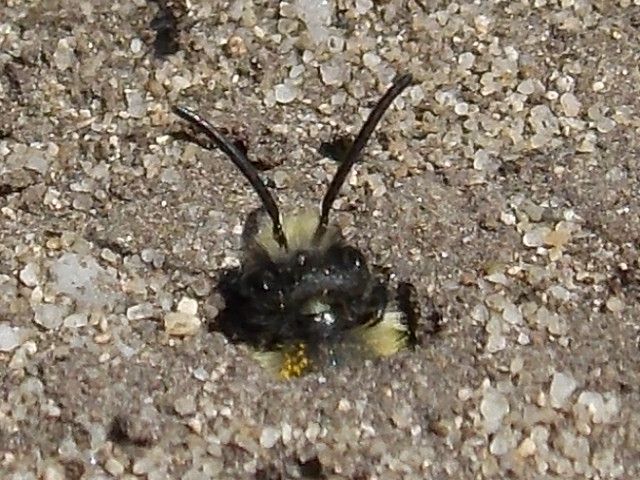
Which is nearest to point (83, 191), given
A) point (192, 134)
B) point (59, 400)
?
point (192, 134)

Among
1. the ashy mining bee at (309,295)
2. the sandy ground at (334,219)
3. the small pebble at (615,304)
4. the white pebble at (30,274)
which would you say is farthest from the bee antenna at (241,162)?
the small pebble at (615,304)

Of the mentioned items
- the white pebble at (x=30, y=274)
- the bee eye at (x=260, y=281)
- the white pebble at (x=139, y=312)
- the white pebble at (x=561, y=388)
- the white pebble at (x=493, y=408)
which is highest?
the bee eye at (x=260, y=281)

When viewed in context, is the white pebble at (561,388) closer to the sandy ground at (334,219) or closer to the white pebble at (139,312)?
the sandy ground at (334,219)

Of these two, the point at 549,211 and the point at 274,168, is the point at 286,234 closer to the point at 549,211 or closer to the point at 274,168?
the point at 274,168

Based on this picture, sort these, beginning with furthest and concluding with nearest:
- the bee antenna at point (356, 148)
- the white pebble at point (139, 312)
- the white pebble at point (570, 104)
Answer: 1. the white pebble at point (570, 104)
2. the white pebble at point (139, 312)
3. the bee antenna at point (356, 148)

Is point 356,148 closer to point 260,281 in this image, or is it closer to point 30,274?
point 260,281

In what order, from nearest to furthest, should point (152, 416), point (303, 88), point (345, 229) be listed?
point (152, 416)
point (345, 229)
point (303, 88)

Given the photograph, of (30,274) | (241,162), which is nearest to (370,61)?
(241,162)

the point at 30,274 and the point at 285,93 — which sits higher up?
the point at 285,93
